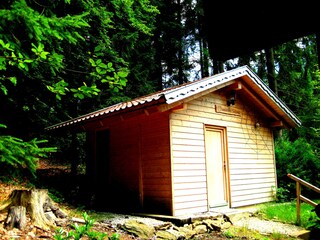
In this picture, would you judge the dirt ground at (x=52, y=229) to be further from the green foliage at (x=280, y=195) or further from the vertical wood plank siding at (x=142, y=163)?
the green foliage at (x=280, y=195)

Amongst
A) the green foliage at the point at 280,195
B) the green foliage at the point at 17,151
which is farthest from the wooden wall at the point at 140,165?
the green foliage at the point at 280,195

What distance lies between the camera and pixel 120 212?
25.2 feet

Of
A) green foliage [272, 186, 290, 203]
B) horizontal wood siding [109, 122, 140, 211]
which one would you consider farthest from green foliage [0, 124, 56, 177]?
green foliage [272, 186, 290, 203]

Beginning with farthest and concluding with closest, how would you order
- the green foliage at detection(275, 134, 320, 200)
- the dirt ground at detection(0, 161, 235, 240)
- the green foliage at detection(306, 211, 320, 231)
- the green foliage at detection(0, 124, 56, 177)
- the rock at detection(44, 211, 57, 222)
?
the green foliage at detection(275, 134, 320, 200) < the rock at detection(44, 211, 57, 222) < the dirt ground at detection(0, 161, 235, 240) < the green foliage at detection(306, 211, 320, 231) < the green foliage at detection(0, 124, 56, 177)

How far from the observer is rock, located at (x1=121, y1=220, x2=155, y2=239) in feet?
17.2

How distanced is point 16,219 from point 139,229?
82.5 inches

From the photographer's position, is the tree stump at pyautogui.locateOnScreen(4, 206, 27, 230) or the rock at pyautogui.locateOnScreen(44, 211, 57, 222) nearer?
the tree stump at pyautogui.locateOnScreen(4, 206, 27, 230)

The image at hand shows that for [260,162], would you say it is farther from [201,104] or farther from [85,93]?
[85,93]

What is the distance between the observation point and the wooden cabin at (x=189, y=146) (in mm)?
7121

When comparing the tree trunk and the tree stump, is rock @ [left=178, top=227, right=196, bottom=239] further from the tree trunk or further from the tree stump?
the tree stump

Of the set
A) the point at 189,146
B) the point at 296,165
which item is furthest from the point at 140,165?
the point at 296,165

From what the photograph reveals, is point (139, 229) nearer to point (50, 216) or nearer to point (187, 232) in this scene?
point (187, 232)

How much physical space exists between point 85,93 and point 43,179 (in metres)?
7.80

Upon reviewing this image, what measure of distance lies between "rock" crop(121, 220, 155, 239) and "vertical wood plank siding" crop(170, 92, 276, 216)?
58.0 inches
